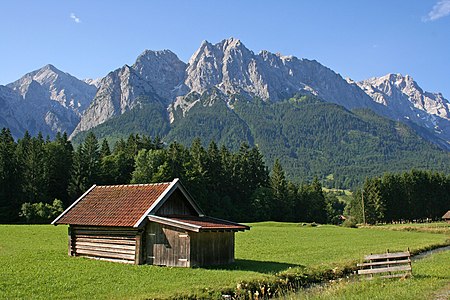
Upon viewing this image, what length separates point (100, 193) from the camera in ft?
118

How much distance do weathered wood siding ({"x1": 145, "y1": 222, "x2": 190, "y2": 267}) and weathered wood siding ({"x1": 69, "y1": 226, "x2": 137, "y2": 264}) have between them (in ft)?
2.70

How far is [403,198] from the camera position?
117 m

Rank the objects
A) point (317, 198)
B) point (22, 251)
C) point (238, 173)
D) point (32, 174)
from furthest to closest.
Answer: point (317, 198) < point (238, 173) < point (32, 174) < point (22, 251)

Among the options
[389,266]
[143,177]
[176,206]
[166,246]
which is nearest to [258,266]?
[166,246]

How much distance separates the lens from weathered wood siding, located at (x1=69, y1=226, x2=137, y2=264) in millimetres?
29922

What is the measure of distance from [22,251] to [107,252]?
26.7ft

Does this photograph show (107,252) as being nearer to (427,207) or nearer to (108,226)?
(108,226)

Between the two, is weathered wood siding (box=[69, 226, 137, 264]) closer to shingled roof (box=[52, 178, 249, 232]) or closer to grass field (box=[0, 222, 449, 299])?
shingled roof (box=[52, 178, 249, 232])

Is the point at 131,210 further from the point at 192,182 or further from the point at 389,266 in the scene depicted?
the point at 192,182

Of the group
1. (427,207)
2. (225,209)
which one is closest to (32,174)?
(225,209)

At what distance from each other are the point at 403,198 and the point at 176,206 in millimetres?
100521

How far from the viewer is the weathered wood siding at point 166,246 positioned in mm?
28516

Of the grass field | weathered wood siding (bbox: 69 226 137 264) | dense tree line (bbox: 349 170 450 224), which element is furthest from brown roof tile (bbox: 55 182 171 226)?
dense tree line (bbox: 349 170 450 224)

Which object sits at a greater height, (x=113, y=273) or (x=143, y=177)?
(x=143, y=177)
